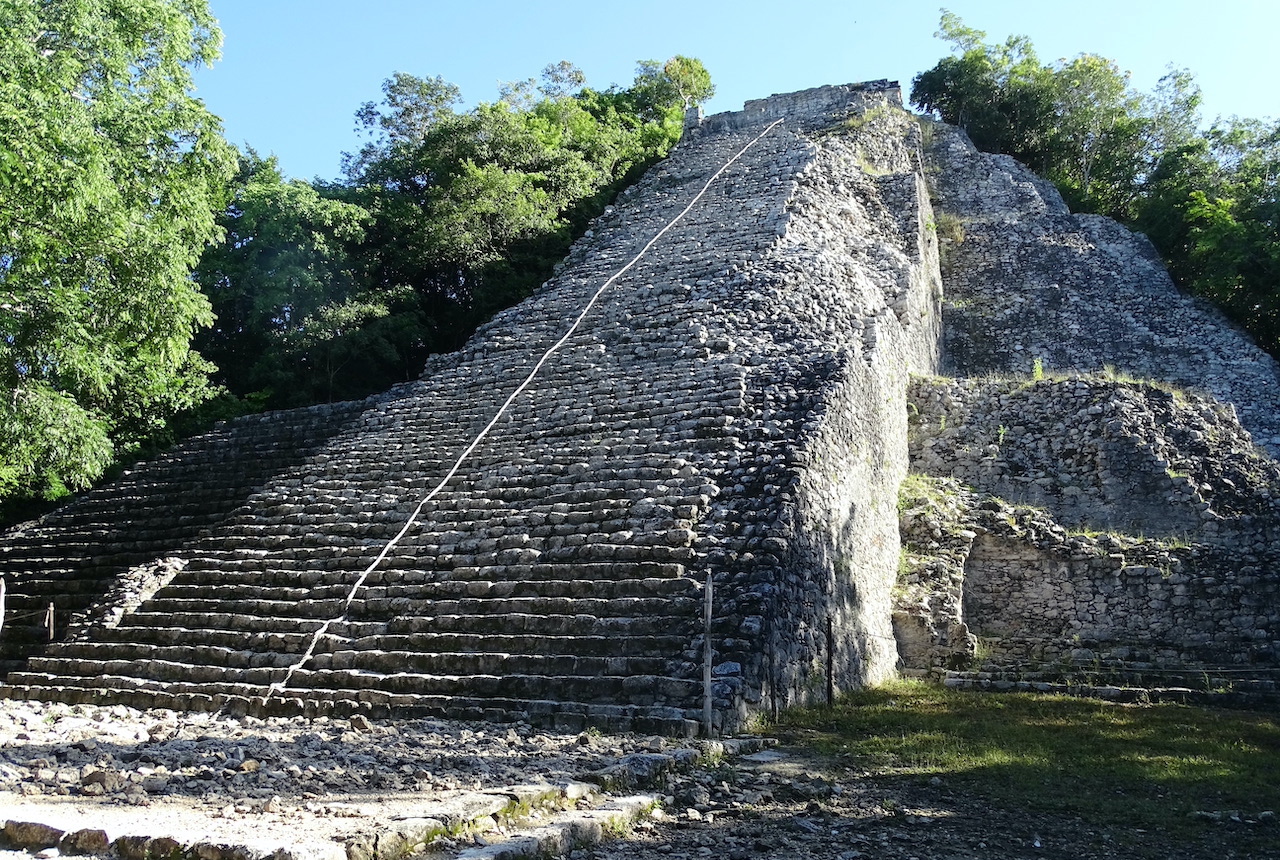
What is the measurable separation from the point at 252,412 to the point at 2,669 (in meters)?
7.33

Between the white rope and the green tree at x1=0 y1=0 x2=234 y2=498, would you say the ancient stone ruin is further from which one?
the green tree at x1=0 y1=0 x2=234 y2=498

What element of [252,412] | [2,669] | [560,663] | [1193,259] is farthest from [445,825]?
[1193,259]

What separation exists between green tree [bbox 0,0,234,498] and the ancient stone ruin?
1.86 meters

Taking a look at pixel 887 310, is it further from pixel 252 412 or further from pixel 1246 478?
pixel 252 412

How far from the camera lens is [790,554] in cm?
704

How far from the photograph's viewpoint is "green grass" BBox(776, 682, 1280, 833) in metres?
4.51

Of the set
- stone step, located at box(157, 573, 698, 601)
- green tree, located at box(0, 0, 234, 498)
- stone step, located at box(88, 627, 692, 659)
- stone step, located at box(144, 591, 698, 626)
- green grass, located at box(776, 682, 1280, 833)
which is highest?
green tree, located at box(0, 0, 234, 498)

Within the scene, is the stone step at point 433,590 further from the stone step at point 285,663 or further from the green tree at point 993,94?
the green tree at point 993,94

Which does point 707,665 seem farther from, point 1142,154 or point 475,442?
point 1142,154

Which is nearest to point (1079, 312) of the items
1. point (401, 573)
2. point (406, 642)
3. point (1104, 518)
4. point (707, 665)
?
point (1104, 518)

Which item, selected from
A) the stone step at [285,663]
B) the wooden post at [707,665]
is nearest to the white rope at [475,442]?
the stone step at [285,663]

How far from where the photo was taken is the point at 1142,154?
2234 centimetres

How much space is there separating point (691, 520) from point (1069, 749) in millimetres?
3174

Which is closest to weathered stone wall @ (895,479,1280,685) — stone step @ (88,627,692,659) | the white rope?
stone step @ (88,627,692,659)
